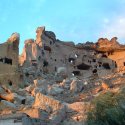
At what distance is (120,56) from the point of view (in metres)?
61.0

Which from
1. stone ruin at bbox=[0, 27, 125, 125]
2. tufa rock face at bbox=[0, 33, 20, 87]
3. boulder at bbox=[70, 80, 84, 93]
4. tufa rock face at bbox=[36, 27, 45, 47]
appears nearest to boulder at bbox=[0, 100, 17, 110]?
stone ruin at bbox=[0, 27, 125, 125]

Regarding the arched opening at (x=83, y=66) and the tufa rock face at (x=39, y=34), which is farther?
the arched opening at (x=83, y=66)

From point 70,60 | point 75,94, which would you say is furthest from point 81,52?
point 75,94

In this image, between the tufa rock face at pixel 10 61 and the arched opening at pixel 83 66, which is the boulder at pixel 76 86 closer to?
the tufa rock face at pixel 10 61

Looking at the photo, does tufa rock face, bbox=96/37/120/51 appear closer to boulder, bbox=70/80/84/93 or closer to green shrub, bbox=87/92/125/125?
boulder, bbox=70/80/84/93

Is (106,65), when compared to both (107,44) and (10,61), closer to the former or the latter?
(107,44)

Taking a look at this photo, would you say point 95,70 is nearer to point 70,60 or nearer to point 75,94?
point 70,60

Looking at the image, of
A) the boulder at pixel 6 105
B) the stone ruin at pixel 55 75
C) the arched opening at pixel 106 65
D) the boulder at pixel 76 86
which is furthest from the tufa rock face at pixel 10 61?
the arched opening at pixel 106 65

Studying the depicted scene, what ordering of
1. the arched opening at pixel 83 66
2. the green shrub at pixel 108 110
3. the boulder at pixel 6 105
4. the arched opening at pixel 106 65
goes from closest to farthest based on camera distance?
the green shrub at pixel 108 110, the boulder at pixel 6 105, the arched opening at pixel 106 65, the arched opening at pixel 83 66

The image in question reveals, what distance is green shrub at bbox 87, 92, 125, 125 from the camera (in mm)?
23328

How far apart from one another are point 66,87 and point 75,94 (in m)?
1.52

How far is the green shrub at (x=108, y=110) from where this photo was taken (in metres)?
23.3

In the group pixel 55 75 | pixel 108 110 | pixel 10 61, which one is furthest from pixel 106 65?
pixel 108 110

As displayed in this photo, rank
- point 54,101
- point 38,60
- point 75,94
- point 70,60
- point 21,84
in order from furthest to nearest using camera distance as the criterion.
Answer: point 70,60, point 38,60, point 21,84, point 75,94, point 54,101
